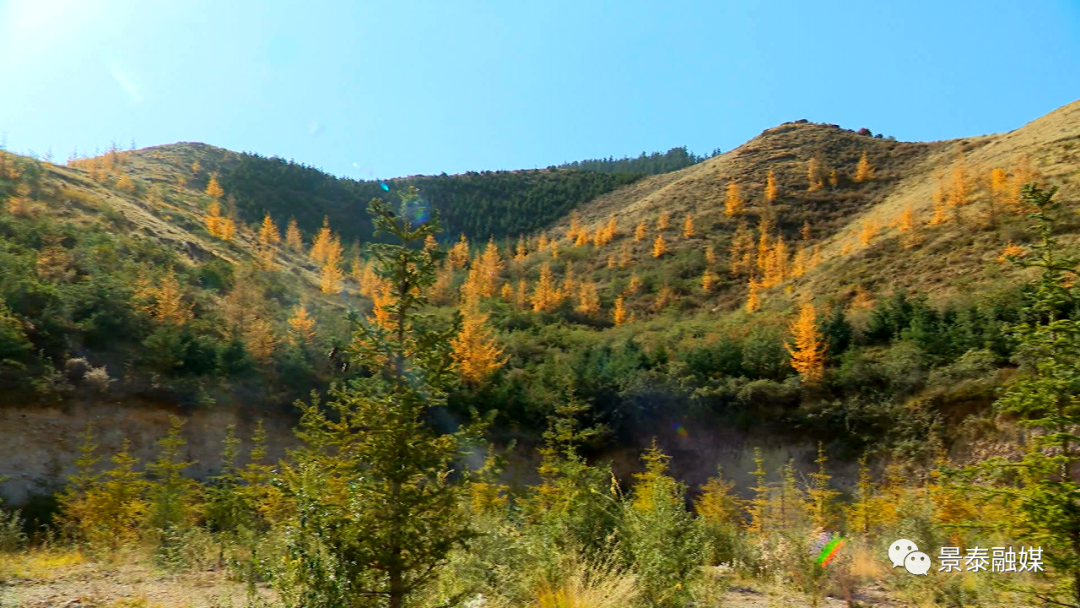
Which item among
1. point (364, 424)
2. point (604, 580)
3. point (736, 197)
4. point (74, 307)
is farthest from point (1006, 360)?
point (736, 197)

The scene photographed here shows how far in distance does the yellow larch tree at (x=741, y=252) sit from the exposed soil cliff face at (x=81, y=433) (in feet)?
121

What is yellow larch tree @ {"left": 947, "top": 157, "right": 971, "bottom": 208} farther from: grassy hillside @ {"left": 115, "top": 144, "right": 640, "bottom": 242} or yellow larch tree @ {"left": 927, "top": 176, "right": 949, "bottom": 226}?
grassy hillside @ {"left": 115, "top": 144, "right": 640, "bottom": 242}

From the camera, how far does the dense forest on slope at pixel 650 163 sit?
11606 cm

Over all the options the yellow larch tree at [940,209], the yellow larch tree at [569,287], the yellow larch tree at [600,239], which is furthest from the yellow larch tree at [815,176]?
the yellow larch tree at [569,287]

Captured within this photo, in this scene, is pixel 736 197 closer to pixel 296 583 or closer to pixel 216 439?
pixel 216 439

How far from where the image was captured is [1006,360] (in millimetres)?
22141

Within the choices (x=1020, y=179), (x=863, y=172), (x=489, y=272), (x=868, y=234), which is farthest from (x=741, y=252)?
(x=863, y=172)

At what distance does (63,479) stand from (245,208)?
169 feet

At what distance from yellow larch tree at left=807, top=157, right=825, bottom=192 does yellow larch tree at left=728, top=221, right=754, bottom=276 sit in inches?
471

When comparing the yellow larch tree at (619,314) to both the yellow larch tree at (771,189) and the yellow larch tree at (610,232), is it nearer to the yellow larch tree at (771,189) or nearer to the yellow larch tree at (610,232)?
the yellow larch tree at (610,232)

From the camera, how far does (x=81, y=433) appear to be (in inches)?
736

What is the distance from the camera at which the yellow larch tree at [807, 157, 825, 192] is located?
62.2 m

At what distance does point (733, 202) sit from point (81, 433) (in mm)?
53961

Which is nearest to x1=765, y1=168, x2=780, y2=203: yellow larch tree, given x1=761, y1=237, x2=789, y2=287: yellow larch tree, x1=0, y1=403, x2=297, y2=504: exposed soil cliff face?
x1=761, y1=237, x2=789, y2=287: yellow larch tree
